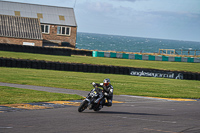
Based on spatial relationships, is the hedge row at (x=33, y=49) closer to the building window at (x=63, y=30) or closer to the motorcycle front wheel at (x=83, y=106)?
the building window at (x=63, y=30)

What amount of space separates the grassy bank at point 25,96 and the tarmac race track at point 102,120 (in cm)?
179

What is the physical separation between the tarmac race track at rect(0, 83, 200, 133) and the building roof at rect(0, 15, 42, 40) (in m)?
47.7

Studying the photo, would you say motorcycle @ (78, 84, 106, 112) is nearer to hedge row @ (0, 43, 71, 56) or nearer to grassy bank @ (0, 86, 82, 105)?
grassy bank @ (0, 86, 82, 105)

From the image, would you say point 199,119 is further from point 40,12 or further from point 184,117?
point 40,12

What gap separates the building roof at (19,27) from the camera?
2390 inches

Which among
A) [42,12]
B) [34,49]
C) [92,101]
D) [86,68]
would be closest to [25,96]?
[92,101]

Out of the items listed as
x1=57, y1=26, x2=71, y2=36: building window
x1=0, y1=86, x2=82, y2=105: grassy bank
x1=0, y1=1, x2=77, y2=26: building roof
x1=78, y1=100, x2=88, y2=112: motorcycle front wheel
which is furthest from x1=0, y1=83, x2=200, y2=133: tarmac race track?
x1=0, y1=1, x2=77, y2=26: building roof

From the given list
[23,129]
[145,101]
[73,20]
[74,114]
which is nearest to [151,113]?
[74,114]

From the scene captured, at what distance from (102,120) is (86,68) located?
22.3 metres

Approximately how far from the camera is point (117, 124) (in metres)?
11.1

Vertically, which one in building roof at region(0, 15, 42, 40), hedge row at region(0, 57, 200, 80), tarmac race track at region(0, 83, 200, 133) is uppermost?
building roof at region(0, 15, 42, 40)

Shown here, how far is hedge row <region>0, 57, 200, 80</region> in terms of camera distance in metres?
32.4

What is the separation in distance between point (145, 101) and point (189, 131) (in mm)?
8191

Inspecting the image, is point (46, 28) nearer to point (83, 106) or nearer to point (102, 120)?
point (83, 106)
